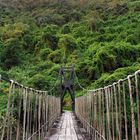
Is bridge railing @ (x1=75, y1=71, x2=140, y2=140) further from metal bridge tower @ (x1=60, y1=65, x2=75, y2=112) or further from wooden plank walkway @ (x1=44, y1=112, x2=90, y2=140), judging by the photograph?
metal bridge tower @ (x1=60, y1=65, x2=75, y2=112)

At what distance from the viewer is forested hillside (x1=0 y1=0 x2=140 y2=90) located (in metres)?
28.4

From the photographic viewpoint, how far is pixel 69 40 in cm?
3584

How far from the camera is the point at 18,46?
107 ft

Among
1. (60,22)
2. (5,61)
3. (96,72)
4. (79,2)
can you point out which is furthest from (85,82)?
(79,2)

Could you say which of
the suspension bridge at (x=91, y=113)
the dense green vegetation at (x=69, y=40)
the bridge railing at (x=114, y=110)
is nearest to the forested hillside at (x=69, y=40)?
the dense green vegetation at (x=69, y=40)

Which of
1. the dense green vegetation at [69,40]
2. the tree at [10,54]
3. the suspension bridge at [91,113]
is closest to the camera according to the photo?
the suspension bridge at [91,113]

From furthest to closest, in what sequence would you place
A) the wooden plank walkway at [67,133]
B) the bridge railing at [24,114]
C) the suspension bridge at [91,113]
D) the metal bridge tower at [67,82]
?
the metal bridge tower at [67,82] → the wooden plank walkway at [67,133] → the bridge railing at [24,114] → the suspension bridge at [91,113]

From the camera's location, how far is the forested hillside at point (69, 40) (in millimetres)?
28422

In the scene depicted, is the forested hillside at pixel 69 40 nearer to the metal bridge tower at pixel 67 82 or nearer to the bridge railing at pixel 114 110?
the metal bridge tower at pixel 67 82

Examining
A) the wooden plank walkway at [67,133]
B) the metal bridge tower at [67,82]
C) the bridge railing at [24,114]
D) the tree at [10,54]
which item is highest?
the tree at [10,54]

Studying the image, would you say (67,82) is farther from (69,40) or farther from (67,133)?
(67,133)

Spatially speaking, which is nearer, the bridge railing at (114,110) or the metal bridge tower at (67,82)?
the bridge railing at (114,110)

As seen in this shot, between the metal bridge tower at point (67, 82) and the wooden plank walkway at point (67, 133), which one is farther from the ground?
the metal bridge tower at point (67, 82)

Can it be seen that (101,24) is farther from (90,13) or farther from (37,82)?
(37,82)
